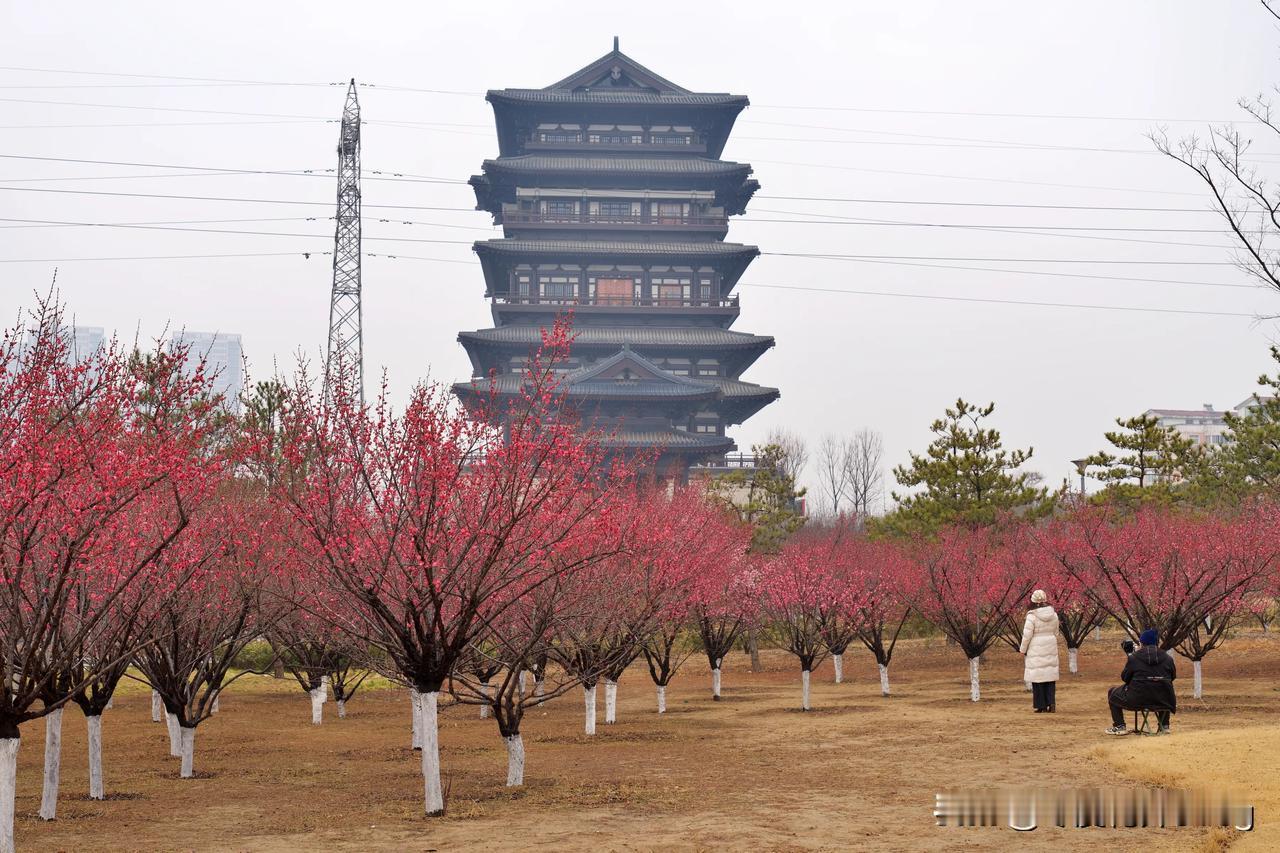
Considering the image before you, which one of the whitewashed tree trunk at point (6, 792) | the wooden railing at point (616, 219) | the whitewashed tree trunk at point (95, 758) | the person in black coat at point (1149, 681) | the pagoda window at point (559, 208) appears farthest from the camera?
the pagoda window at point (559, 208)

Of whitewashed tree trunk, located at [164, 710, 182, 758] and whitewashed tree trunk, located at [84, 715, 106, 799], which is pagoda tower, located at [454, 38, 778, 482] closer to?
whitewashed tree trunk, located at [164, 710, 182, 758]

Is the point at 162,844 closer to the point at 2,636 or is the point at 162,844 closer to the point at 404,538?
the point at 2,636

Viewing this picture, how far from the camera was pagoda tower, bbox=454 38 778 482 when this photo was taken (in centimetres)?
6269

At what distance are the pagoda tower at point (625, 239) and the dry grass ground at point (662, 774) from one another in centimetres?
3695

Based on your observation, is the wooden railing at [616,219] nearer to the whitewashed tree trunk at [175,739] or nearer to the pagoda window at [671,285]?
the pagoda window at [671,285]

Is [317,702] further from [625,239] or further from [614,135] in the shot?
[614,135]

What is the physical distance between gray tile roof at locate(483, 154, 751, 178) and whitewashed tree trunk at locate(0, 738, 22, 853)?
190 ft

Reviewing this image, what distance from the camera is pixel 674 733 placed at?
20797 mm

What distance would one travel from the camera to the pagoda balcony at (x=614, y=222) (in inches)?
2603

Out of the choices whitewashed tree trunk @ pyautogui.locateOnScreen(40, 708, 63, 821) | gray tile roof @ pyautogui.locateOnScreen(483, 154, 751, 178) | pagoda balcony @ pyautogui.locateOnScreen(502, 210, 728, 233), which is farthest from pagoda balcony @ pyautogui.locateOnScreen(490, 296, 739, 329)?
whitewashed tree trunk @ pyautogui.locateOnScreen(40, 708, 63, 821)

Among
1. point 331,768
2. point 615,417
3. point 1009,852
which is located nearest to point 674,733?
point 331,768

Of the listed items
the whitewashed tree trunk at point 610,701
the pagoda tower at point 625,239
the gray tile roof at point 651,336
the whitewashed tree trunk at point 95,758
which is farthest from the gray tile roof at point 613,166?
the whitewashed tree trunk at point 95,758

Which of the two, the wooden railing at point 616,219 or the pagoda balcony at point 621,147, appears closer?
the wooden railing at point 616,219

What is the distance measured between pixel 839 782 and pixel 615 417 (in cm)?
4492
